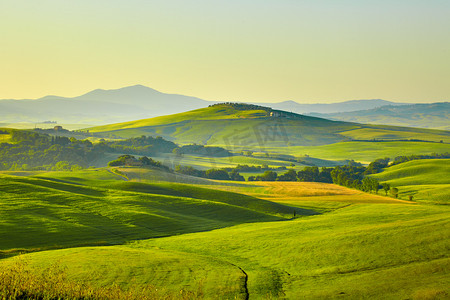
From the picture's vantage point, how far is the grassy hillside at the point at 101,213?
132 ft

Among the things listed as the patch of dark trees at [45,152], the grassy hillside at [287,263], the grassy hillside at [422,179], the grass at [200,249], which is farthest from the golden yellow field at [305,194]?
the patch of dark trees at [45,152]

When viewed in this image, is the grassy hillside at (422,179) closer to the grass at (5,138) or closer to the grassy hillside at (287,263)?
the grassy hillside at (287,263)

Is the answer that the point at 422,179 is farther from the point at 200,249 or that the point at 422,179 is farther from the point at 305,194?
the point at 200,249

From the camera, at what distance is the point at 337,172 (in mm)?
137125

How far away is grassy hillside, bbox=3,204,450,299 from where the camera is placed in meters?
25.1

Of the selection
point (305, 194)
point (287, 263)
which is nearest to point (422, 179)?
point (305, 194)

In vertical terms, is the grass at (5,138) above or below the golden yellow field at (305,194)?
above

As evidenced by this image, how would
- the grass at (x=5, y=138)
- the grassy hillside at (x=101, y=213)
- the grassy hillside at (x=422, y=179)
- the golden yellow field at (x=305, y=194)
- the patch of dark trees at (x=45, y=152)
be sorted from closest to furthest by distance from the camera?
the grassy hillside at (x=101, y=213) < the golden yellow field at (x=305, y=194) < the grassy hillside at (x=422, y=179) < the patch of dark trees at (x=45, y=152) < the grass at (x=5, y=138)

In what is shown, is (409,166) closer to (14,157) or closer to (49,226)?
(49,226)

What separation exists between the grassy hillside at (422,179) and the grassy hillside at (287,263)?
53.6 meters

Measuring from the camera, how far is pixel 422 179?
121m

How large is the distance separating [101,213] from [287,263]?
2783 cm

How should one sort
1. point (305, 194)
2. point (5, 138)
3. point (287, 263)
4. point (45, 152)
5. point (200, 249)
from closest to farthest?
point (287, 263) → point (200, 249) → point (305, 194) → point (45, 152) → point (5, 138)

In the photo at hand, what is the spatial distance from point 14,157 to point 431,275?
167 meters
